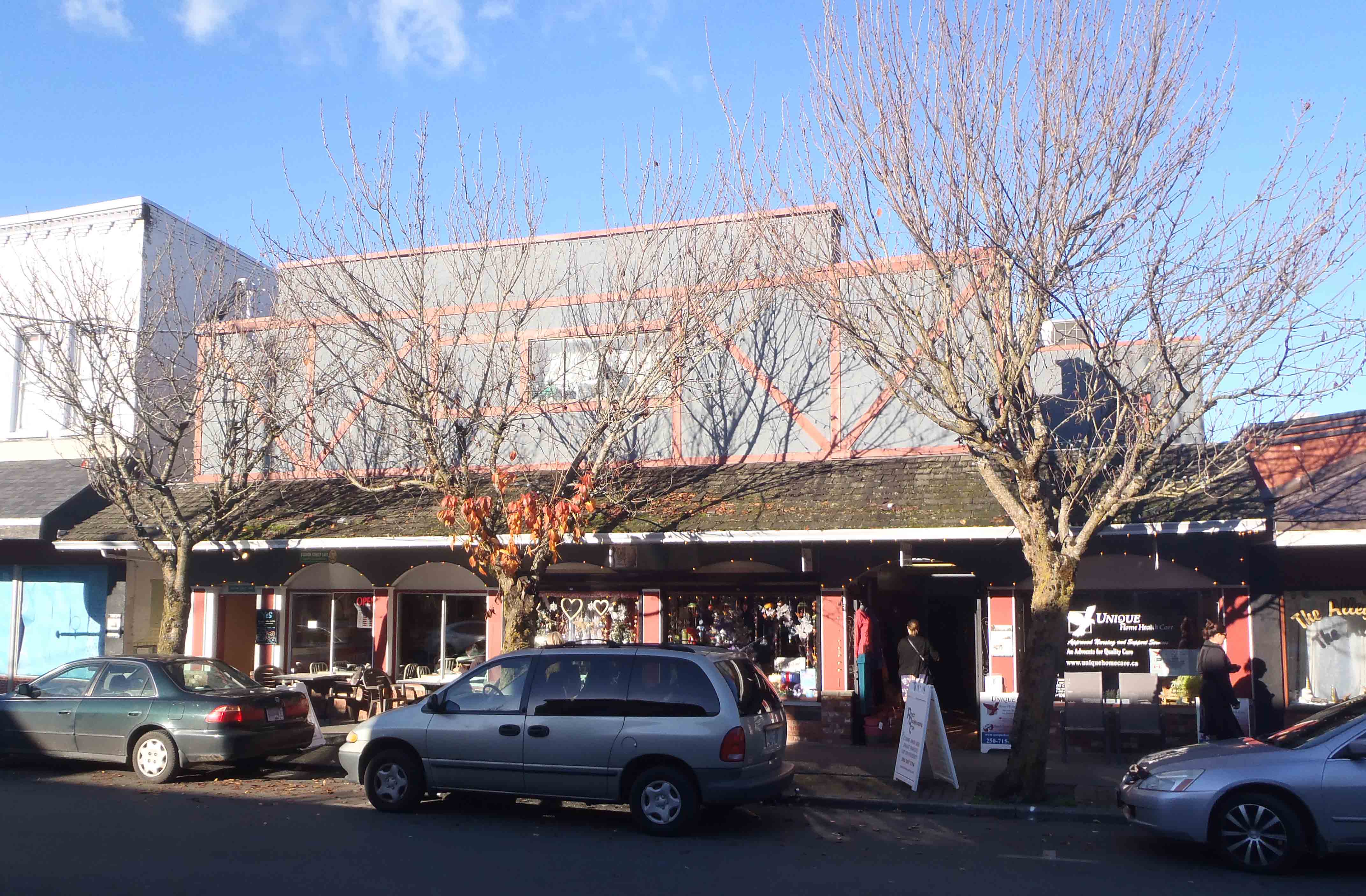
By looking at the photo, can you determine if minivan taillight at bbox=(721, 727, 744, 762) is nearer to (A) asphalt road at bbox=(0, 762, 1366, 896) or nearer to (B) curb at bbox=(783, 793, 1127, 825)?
(A) asphalt road at bbox=(0, 762, 1366, 896)

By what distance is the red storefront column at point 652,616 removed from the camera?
15.7m

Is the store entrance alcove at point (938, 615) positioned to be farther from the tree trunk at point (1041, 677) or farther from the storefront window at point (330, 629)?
the storefront window at point (330, 629)

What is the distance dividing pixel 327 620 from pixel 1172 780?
A: 13106mm

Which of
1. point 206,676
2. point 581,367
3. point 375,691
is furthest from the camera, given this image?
point 375,691

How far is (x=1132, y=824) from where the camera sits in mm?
8977

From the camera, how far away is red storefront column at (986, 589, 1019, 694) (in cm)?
1424

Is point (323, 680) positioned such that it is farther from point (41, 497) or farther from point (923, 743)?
point (923, 743)

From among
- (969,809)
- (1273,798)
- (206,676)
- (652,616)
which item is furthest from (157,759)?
(1273,798)

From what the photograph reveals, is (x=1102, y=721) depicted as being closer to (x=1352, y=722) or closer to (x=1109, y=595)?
(x=1109, y=595)

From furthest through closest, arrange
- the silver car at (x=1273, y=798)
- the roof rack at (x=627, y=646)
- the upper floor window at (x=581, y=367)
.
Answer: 1. the upper floor window at (x=581, y=367)
2. the roof rack at (x=627, y=646)
3. the silver car at (x=1273, y=798)

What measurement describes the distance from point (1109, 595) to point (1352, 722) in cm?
577

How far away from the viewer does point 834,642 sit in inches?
584

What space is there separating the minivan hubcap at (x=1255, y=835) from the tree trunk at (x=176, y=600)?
498 inches

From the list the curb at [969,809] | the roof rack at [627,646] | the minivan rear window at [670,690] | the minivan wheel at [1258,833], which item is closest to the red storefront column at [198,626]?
the roof rack at [627,646]
